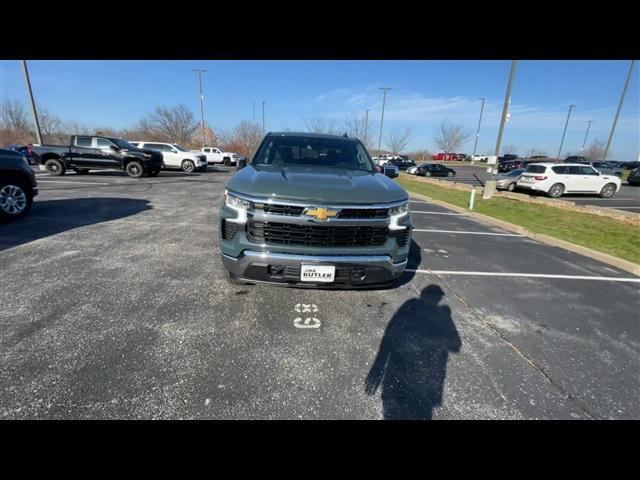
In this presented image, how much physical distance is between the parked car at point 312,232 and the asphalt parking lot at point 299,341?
56 cm

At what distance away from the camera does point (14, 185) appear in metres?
5.99

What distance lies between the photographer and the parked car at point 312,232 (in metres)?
2.66

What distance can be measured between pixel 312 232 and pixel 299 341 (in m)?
0.99

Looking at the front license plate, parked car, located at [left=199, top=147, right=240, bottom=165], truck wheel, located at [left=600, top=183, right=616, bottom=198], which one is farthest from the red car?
the front license plate

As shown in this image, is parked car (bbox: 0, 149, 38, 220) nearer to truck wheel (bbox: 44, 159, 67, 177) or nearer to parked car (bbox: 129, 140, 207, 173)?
truck wheel (bbox: 44, 159, 67, 177)

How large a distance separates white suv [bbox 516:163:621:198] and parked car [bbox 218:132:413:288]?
16.0m

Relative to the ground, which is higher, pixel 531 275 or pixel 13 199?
pixel 13 199

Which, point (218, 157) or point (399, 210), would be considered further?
point (218, 157)

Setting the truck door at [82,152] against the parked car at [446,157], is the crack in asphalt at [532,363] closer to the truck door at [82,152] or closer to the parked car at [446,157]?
the truck door at [82,152]

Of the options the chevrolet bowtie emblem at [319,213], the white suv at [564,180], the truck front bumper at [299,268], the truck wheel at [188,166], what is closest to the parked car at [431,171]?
the white suv at [564,180]

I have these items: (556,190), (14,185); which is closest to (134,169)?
(14,185)

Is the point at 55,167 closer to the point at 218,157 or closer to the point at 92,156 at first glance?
the point at 92,156

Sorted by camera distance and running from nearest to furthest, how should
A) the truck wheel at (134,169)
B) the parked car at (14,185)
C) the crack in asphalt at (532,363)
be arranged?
the crack in asphalt at (532,363) < the parked car at (14,185) < the truck wheel at (134,169)
